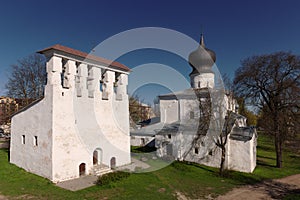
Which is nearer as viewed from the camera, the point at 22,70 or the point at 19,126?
the point at 19,126

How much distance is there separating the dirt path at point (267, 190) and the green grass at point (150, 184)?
22.8 inches

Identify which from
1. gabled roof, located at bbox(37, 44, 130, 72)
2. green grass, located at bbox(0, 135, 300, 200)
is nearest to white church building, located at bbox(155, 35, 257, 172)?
green grass, located at bbox(0, 135, 300, 200)

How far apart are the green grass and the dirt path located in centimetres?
58

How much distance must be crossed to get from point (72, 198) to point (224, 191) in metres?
8.70

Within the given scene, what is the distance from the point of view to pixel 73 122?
12.6 metres

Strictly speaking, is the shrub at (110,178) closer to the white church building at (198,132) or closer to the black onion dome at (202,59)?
the white church building at (198,132)

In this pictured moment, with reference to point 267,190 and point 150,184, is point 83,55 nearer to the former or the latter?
point 150,184

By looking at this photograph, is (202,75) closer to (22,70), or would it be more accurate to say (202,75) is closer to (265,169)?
(265,169)

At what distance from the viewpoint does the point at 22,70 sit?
2127cm

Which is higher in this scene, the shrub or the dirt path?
the shrub

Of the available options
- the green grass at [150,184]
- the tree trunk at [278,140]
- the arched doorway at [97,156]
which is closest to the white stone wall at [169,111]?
the green grass at [150,184]

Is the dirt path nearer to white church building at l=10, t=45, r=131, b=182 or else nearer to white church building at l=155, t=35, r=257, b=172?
white church building at l=155, t=35, r=257, b=172

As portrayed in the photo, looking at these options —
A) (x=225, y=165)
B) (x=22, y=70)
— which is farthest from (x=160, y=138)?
Answer: (x=22, y=70)

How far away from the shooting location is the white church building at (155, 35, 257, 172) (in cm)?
1650
